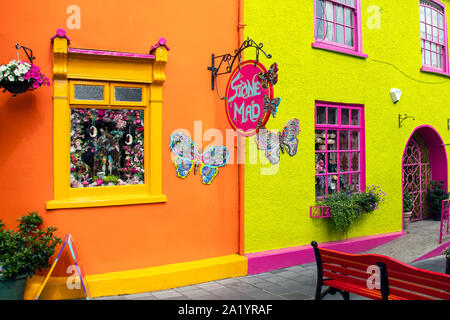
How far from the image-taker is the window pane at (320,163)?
803cm

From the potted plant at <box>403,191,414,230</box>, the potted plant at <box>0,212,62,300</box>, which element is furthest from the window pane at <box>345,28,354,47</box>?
the potted plant at <box>0,212,62,300</box>

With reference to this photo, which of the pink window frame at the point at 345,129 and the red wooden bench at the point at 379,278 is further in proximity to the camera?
the pink window frame at the point at 345,129

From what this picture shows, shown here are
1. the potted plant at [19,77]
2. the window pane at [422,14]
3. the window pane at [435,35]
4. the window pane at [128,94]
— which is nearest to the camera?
the potted plant at [19,77]

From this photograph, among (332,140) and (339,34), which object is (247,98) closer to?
(332,140)

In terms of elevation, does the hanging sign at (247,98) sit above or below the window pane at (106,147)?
above

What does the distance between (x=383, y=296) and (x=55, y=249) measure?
399 cm

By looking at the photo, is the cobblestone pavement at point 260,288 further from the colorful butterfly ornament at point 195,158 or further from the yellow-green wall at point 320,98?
the colorful butterfly ornament at point 195,158

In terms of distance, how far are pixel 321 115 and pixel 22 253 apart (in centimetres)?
574

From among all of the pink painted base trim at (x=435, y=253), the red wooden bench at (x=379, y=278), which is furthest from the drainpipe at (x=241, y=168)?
the pink painted base trim at (x=435, y=253)

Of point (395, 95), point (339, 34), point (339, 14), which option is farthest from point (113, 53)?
point (395, 95)

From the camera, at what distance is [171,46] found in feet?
20.3

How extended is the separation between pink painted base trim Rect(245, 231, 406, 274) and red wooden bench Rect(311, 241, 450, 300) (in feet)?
6.80

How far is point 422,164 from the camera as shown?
10.8 metres

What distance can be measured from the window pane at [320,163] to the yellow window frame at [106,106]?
11.1ft
